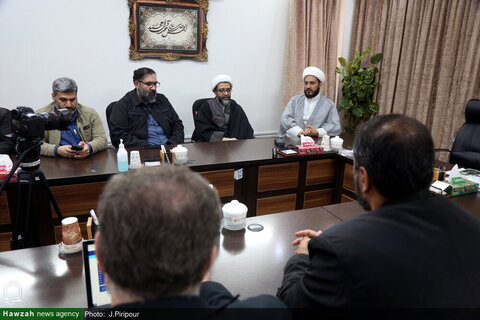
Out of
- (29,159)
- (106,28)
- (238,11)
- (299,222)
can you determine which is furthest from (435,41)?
(29,159)

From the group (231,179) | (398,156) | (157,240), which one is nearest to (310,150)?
(231,179)

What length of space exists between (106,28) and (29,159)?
8.85 ft

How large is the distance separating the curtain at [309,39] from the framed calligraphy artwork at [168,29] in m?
1.19

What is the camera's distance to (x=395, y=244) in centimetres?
84

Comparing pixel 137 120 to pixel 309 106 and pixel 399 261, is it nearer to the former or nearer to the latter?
pixel 309 106

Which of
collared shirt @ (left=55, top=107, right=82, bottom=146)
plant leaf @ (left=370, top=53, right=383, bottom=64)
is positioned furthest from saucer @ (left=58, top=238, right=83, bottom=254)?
plant leaf @ (left=370, top=53, right=383, bottom=64)

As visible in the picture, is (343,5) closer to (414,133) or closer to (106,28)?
(106,28)

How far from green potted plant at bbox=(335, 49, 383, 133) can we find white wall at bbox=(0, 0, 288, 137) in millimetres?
903

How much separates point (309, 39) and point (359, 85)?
3.04ft

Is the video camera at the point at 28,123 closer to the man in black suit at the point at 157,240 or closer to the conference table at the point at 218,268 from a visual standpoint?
the conference table at the point at 218,268

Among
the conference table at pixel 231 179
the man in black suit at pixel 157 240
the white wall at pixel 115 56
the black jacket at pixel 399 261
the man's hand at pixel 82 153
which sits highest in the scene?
the white wall at pixel 115 56

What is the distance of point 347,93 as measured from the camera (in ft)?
16.1

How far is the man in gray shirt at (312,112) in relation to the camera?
160 inches

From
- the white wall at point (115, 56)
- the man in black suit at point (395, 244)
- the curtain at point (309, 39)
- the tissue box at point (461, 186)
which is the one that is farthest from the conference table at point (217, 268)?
the curtain at point (309, 39)
